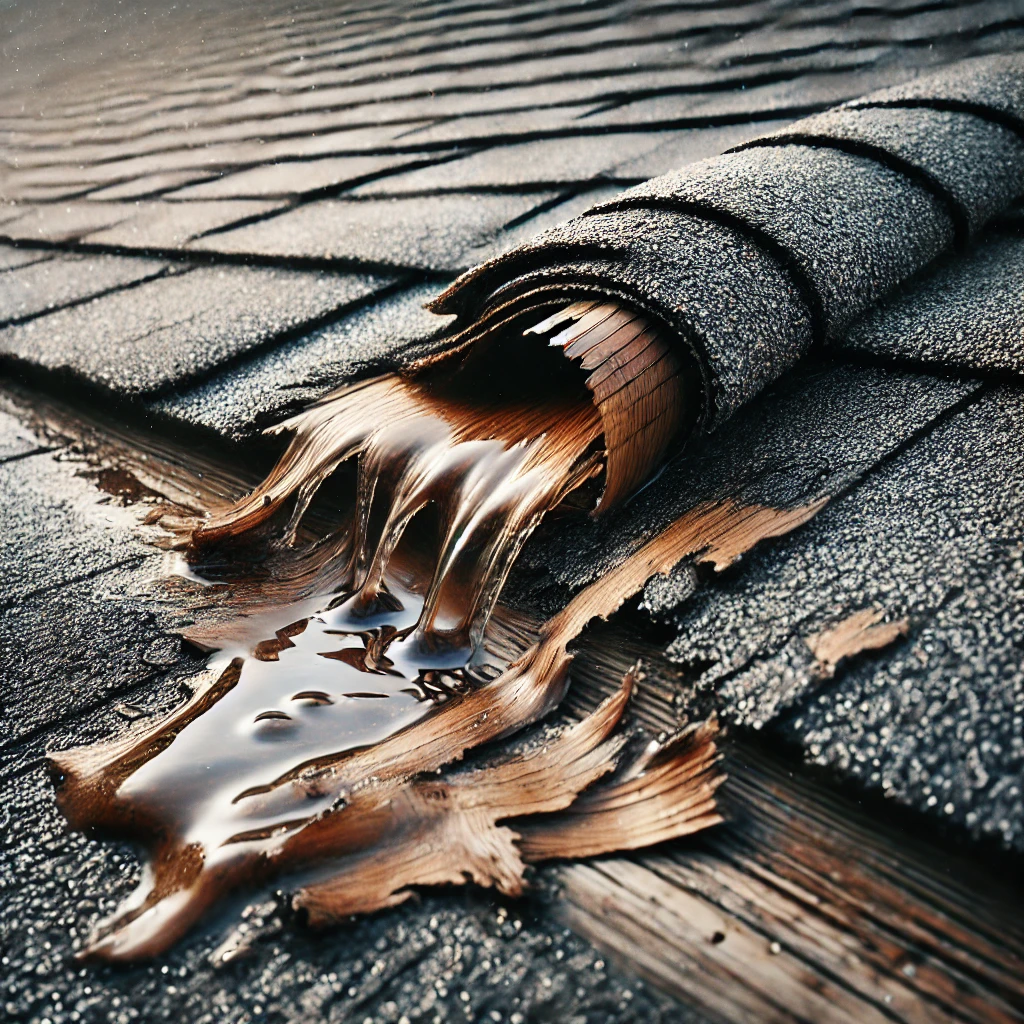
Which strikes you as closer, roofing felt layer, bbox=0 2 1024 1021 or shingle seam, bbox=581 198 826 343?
roofing felt layer, bbox=0 2 1024 1021

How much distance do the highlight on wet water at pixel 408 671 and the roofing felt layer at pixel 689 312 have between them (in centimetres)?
4

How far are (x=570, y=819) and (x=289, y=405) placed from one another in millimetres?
814

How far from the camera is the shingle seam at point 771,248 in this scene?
113cm

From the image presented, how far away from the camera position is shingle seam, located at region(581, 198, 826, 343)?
Answer: 1.13m

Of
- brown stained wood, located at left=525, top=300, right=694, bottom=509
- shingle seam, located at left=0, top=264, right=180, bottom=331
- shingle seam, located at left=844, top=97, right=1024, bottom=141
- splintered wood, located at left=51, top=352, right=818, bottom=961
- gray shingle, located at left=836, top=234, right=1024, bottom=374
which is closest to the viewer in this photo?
splintered wood, located at left=51, top=352, right=818, bottom=961

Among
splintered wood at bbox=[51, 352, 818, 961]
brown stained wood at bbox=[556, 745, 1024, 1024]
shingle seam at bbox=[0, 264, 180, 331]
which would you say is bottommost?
brown stained wood at bbox=[556, 745, 1024, 1024]

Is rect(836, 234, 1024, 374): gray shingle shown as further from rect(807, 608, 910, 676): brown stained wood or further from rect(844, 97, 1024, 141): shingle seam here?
rect(807, 608, 910, 676): brown stained wood

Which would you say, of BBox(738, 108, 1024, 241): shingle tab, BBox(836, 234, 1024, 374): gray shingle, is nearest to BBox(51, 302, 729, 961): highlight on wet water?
BBox(836, 234, 1024, 374): gray shingle

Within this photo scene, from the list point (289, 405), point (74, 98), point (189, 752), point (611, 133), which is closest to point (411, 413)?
point (289, 405)

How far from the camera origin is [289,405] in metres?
1.32

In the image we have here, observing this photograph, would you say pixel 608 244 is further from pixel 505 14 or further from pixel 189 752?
pixel 505 14

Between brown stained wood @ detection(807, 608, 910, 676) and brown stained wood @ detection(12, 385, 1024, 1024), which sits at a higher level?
brown stained wood @ detection(807, 608, 910, 676)

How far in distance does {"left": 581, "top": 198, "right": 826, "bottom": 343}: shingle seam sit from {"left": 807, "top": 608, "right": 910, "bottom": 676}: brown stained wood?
1.64 ft

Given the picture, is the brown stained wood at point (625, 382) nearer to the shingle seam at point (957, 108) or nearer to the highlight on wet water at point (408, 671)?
the highlight on wet water at point (408, 671)
